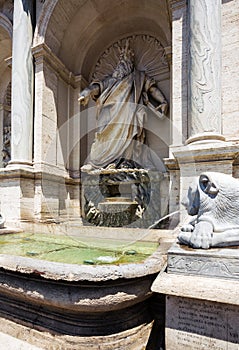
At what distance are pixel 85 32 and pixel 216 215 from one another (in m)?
6.90

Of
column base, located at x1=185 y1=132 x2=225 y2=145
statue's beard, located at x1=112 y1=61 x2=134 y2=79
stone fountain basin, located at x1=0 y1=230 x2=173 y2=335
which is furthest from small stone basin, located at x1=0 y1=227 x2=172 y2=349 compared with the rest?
statue's beard, located at x1=112 y1=61 x2=134 y2=79

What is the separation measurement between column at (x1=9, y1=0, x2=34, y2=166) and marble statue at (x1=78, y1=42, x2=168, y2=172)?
1352 millimetres

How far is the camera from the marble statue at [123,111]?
616 centimetres

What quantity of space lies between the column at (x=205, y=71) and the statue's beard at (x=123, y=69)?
2583 mm

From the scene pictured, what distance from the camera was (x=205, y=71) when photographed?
12.6ft

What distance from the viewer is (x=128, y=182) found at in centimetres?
573

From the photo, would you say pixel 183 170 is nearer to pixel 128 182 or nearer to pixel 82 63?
pixel 128 182

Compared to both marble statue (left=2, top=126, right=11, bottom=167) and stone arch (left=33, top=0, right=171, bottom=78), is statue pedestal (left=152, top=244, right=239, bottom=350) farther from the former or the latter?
marble statue (left=2, top=126, right=11, bottom=167)

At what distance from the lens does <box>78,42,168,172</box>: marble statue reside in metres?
6.16

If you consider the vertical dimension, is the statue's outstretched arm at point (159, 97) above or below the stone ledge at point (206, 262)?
above

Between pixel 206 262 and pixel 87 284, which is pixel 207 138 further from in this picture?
pixel 87 284

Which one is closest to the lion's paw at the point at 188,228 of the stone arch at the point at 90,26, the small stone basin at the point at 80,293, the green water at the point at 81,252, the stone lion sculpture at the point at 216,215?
the stone lion sculpture at the point at 216,215

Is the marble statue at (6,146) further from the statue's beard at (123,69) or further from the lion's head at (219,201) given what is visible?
the lion's head at (219,201)

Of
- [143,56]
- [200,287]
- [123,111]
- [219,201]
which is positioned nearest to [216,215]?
[219,201]
